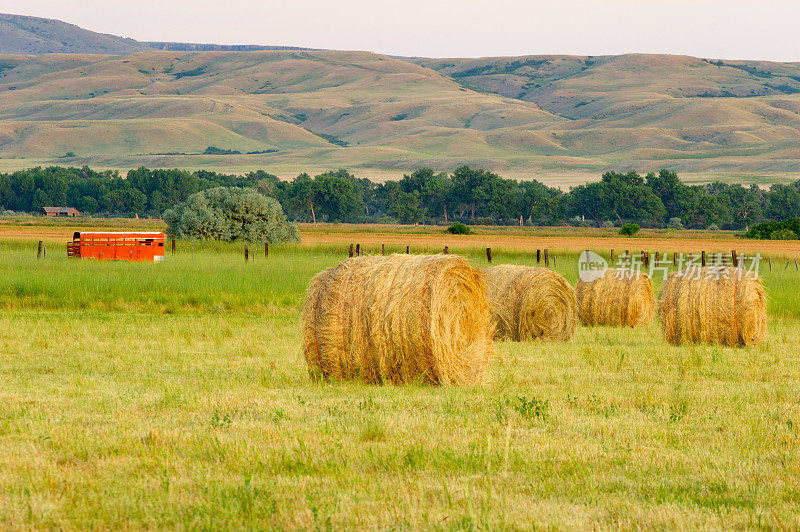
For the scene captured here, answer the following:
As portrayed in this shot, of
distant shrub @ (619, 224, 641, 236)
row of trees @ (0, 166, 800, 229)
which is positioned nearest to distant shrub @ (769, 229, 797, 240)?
distant shrub @ (619, 224, 641, 236)

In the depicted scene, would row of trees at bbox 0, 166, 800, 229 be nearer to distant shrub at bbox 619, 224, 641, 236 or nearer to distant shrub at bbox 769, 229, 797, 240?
distant shrub at bbox 619, 224, 641, 236

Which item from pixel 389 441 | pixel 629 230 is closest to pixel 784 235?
pixel 629 230

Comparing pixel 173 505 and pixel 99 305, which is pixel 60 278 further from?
pixel 173 505

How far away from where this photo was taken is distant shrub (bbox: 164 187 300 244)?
4888cm

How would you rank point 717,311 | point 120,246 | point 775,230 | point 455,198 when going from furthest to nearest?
point 455,198 → point 775,230 → point 120,246 → point 717,311

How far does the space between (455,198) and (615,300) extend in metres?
117

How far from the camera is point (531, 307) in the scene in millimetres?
18438

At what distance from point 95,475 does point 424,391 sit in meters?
4.83

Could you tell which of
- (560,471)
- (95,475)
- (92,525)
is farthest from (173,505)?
(560,471)

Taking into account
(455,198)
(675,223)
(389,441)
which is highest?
(455,198)

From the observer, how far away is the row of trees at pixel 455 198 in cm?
12438

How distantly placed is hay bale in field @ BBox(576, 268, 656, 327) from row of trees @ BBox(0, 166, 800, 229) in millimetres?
101727

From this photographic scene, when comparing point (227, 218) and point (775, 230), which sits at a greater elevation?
point (227, 218)

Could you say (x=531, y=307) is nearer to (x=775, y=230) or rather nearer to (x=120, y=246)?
(x=120, y=246)
